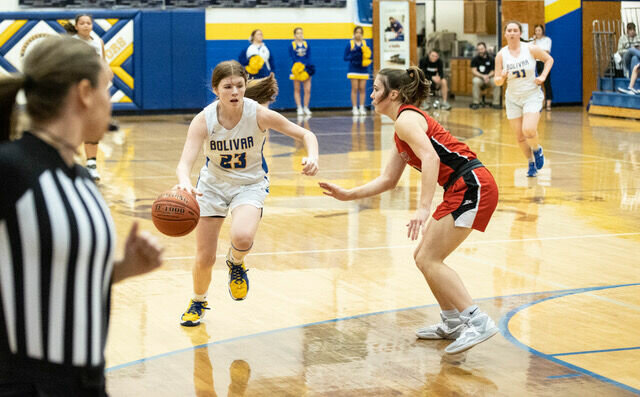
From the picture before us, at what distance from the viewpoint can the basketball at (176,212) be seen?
15.4ft

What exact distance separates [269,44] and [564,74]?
7.18 m

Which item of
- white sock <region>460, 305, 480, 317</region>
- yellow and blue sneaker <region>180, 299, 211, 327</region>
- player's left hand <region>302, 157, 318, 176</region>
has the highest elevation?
player's left hand <region>302, 157, 318, 176</region>

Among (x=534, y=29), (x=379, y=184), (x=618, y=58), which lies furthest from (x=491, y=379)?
(x=534, y=29)

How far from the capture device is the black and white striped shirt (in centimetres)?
200

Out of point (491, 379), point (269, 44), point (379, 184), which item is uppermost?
point (269, 44)

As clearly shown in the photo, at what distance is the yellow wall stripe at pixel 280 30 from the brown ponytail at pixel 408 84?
54.4 feet

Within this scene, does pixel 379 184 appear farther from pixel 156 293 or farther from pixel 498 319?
pixel 156 293

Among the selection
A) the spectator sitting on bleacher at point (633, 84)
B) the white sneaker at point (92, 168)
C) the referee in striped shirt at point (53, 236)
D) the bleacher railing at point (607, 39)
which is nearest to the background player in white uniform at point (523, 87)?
the white sneaker at point (92, 168)

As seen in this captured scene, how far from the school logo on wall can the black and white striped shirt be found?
17.6m

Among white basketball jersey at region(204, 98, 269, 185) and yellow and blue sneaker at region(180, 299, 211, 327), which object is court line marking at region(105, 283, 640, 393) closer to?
yellow and blue sneaker at region(180, 299, 211, 327)

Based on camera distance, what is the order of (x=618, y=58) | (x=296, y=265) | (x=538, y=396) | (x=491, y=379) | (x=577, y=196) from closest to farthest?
1. (x=538, y=396)
2. (x=491, y=379)
3. (x=296, y=265)
4. (x=577, y=196)
5. (x=618, y=58)


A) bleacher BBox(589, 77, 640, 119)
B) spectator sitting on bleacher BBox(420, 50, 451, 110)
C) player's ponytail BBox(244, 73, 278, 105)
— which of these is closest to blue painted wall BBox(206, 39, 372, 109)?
spectator sitting on bleacher BBox(420, 50, 451, 110)

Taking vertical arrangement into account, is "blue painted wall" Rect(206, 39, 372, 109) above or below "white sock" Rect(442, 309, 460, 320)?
above

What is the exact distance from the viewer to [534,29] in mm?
21469
